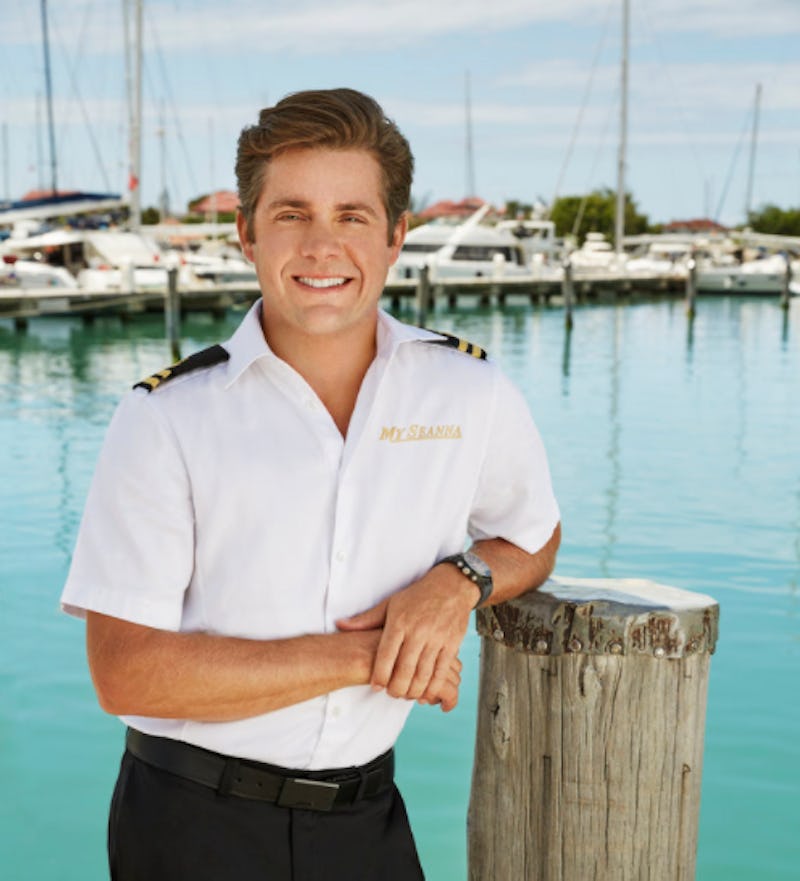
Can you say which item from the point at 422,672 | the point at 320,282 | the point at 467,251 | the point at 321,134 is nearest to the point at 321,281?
the point at 320,282

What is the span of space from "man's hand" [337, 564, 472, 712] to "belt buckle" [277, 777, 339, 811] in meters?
0.18

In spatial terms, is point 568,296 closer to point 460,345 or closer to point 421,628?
point 460,345

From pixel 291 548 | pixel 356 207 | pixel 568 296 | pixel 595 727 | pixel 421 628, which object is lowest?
pixel 568 296

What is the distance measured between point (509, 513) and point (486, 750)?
1.43 ft

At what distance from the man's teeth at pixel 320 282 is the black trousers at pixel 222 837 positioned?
80 centimetres

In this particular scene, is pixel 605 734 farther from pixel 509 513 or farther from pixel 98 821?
pixel 98 821

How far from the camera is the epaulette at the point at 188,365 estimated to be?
6.23 ft

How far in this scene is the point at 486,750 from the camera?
224 cm

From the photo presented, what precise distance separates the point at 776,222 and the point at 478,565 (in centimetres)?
8249

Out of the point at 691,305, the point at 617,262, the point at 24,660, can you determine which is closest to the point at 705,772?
the point at 24,660

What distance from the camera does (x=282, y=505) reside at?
1908mm

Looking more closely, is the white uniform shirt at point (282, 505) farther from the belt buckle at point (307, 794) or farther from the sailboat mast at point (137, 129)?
the sailboat mast at point (137, 129)

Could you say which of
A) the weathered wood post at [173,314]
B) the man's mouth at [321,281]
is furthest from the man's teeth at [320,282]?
the weathered wood post at [173,314]

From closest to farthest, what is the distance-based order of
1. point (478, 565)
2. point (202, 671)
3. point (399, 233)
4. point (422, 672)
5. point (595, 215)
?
1. point (202, 671)
2. point (422, 672)
3. point (478, 565)
4. point (399, 233)
5. point (595, 215)
